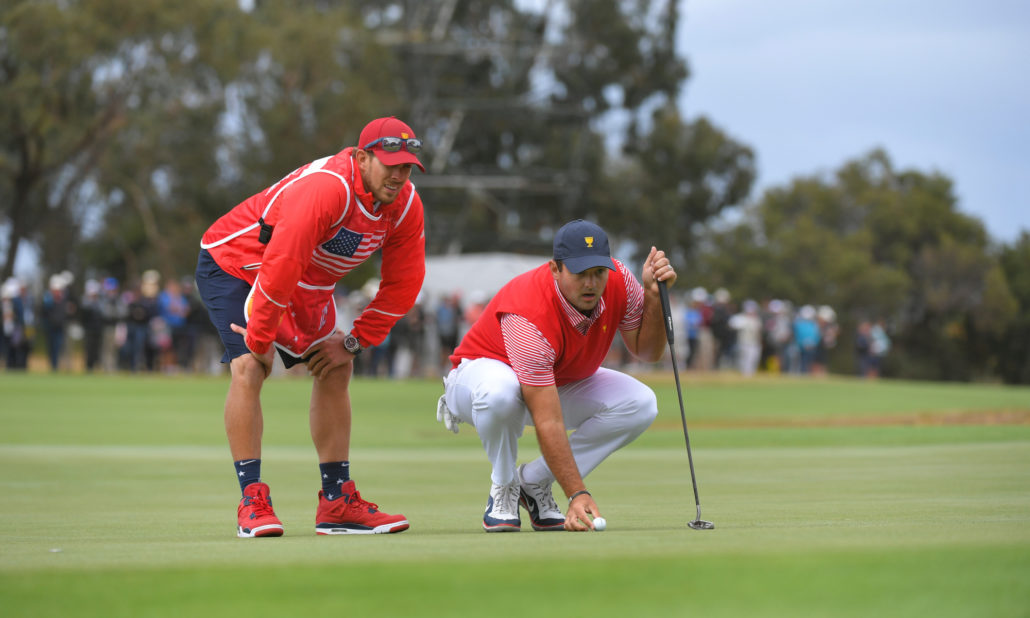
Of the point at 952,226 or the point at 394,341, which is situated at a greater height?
the point at 952,226

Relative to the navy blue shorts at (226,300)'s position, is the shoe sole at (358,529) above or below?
below

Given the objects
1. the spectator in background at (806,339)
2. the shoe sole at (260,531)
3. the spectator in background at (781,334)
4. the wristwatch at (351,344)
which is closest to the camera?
the shoe sole at (260,531)

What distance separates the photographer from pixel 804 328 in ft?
120

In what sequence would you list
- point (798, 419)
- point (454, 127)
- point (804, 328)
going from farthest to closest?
point (454, 127), point (804, 328), point (798, 419)

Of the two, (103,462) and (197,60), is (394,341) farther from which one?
(103,462)

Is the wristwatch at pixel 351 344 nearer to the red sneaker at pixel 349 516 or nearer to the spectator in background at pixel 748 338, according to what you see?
the red sneaker at pixel 349 516

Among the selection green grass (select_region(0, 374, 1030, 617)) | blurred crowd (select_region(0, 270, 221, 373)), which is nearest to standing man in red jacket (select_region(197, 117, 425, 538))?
green grass (select_region(0, 374, 1030, 617))

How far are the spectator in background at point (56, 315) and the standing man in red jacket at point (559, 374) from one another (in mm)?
24435

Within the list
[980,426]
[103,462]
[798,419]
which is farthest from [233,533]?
[798,419]

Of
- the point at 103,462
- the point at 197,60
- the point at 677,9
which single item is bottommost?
the point at 103,462

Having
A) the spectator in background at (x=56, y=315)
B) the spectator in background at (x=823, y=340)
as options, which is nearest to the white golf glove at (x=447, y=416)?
the spectator in background at (x=56, y=315)

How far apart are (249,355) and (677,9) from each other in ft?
180

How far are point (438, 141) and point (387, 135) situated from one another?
164 feet

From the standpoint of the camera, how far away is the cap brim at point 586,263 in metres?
6.31
